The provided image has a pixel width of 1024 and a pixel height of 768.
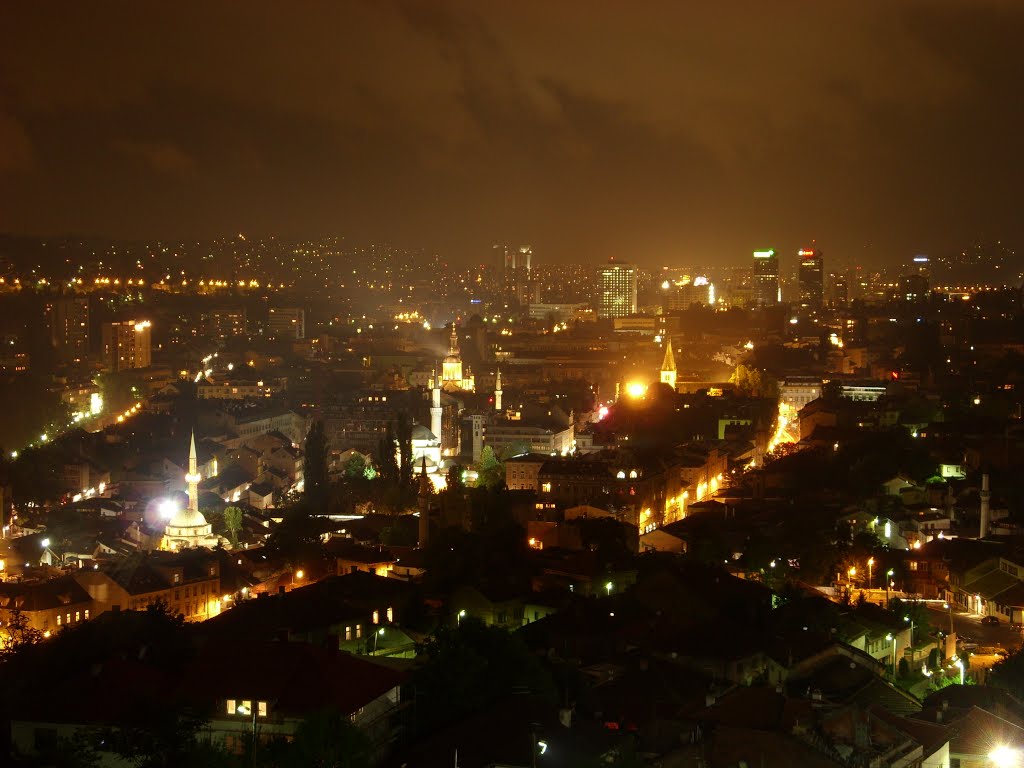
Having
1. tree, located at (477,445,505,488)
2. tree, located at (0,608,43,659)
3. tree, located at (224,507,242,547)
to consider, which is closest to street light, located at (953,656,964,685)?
tree, located at (0,608,43,659)

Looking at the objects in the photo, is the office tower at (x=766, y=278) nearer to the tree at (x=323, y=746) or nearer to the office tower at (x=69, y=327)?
the office tower at (x=69, y=327)

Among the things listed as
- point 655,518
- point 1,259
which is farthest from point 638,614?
point 1,259

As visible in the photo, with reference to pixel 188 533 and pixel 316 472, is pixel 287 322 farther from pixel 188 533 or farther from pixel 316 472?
pixel 188 533

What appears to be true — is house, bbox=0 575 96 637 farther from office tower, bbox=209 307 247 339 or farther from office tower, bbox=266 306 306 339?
office tower, bbox=266 306 306 339

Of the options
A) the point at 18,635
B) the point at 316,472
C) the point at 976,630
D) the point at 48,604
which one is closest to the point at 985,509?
the point at 976,630

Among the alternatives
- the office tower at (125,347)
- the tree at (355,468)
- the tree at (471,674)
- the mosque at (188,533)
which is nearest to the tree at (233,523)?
the mosque at (188,533)

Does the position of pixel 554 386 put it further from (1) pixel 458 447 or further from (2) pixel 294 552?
(2) pixel 294 552
